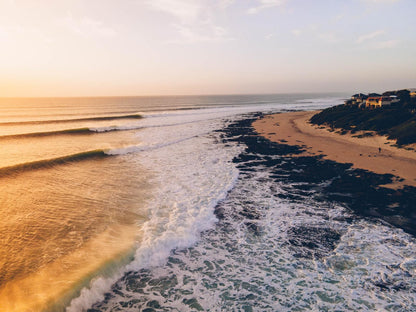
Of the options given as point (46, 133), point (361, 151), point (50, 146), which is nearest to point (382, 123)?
point (361, 151)

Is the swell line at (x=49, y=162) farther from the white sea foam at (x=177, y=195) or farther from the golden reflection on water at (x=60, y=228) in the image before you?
the golden reflection on water at (x=60, y=228)

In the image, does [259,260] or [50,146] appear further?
[50,146]

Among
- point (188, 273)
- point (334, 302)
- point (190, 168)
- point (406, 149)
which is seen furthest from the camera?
point (406, 149)

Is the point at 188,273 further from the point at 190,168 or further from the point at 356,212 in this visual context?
the point at 190,168

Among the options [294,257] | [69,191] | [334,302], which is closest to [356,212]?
[294,257]

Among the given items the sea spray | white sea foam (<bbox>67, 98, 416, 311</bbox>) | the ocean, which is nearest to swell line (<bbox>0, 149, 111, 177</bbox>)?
the ocean

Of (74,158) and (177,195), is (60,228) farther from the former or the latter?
(74,158)

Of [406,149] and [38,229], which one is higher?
[406,149]

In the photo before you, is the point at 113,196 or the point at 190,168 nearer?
the point at 113,196
